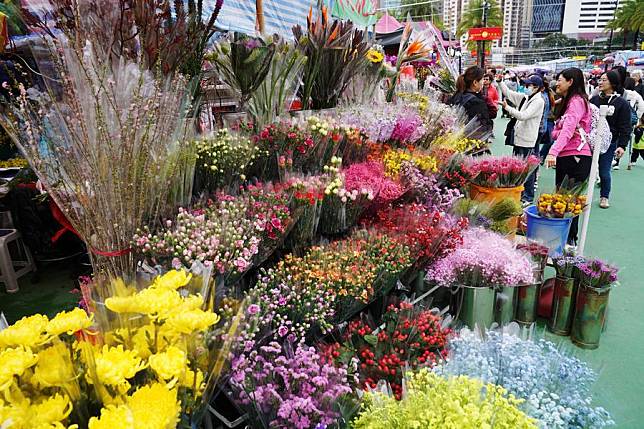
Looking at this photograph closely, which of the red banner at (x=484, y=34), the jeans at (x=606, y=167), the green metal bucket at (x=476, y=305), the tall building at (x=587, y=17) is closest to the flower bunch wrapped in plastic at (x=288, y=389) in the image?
the green metal bucket at (x=476, y=305)

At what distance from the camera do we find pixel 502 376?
64.1 inches

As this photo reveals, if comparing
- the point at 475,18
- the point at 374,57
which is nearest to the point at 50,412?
the point at 374,57

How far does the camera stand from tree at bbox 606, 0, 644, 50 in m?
42.7

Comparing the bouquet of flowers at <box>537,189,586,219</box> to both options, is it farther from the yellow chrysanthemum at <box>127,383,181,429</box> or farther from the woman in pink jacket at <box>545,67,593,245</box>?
the yellow chrysanthemum at <box>127,383,181,429</box>

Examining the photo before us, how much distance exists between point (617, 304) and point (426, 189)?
193 cm

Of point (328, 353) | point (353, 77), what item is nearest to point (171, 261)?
point (328, 353)

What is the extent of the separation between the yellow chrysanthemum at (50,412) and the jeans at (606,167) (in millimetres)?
6572

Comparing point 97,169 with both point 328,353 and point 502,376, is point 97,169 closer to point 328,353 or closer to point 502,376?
point 328,353

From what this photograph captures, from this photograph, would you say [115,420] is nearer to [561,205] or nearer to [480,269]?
[480,269]

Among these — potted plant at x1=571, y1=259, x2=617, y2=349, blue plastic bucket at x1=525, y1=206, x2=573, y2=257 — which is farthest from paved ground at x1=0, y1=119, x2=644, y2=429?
blue plastic bucket at x1=525, y1=206, x2=573, y2=257

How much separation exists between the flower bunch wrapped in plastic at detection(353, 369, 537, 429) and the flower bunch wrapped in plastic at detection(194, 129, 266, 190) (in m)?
1.40

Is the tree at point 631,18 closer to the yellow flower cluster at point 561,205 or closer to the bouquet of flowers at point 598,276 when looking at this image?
the yellow flower cluster at point 561,205

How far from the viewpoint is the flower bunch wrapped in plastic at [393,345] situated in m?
1.87

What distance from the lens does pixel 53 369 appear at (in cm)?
101
